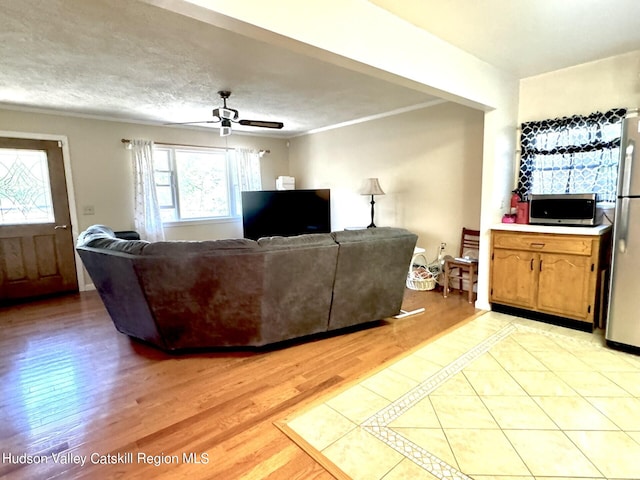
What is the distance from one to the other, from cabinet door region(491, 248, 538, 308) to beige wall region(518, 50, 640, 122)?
4.80 feet

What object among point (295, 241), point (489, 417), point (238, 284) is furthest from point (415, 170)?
point (489, 417)

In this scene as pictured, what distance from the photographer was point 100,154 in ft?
15.6

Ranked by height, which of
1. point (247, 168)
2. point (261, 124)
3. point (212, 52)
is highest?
point (212, 52)

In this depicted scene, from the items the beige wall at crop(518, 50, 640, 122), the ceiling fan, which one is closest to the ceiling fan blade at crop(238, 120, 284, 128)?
the ceiling fan

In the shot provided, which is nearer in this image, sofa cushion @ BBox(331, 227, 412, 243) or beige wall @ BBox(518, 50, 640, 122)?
sofa cushion @ BBox(331, 227, 412, 243)

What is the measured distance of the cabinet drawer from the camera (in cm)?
288

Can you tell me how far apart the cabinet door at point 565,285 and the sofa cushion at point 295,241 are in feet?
6.66

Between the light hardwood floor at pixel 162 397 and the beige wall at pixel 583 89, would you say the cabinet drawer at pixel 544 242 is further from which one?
the beige wall at pixel 583 89

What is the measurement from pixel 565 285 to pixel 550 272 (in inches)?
6.1

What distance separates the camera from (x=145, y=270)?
239 cm

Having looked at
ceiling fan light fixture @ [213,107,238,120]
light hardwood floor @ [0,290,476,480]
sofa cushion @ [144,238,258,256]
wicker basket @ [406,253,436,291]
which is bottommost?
light hardwood floor @ [0,290,476,480]

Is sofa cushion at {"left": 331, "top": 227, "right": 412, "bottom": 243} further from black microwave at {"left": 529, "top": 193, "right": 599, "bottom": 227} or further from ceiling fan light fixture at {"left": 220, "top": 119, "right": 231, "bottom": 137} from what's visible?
ceiling fan light fixture at {"left": 220, "top": 119, "right": 231, "bottom": 137}

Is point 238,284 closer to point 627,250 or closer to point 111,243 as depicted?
point 111,243

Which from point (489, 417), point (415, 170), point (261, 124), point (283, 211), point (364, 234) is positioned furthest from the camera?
point (283, 211)
